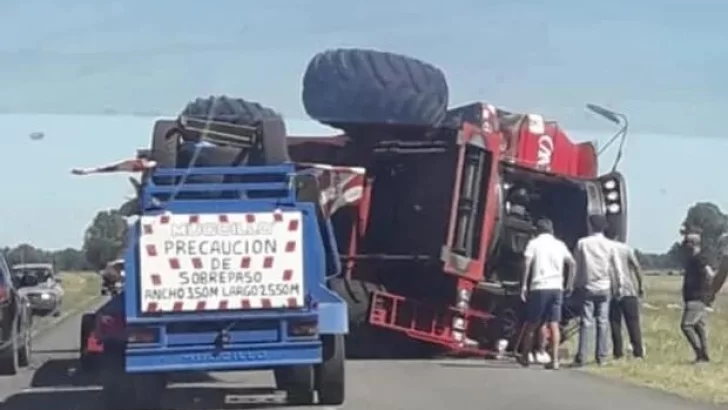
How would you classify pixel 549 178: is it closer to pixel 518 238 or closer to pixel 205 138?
pixel 518 238

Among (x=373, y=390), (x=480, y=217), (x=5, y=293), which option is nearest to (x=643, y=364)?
(x=480, y=217)

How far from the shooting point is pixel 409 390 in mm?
18469

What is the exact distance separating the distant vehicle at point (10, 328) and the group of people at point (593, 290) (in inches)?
254

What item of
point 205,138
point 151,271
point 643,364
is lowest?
point 643,364

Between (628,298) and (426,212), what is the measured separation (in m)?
2.78

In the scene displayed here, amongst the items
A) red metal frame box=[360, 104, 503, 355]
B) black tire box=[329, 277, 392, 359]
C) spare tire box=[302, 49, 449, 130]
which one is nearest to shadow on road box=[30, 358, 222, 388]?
black tire box=[329, 277, 392, 359]

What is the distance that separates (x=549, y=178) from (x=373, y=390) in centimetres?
662

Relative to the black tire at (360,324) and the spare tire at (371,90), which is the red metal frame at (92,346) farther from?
the spare tire at (371,90)

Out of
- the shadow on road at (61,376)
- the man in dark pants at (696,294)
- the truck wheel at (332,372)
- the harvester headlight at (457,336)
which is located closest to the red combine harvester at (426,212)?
the harvester headlight at (457,336)

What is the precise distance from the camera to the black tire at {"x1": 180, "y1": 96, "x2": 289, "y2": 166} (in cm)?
1788

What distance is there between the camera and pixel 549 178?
2423 centimetres

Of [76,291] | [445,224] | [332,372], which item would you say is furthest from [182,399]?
[76,291]

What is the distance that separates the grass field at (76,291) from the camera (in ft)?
152

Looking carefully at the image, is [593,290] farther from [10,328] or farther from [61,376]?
[10,328]
